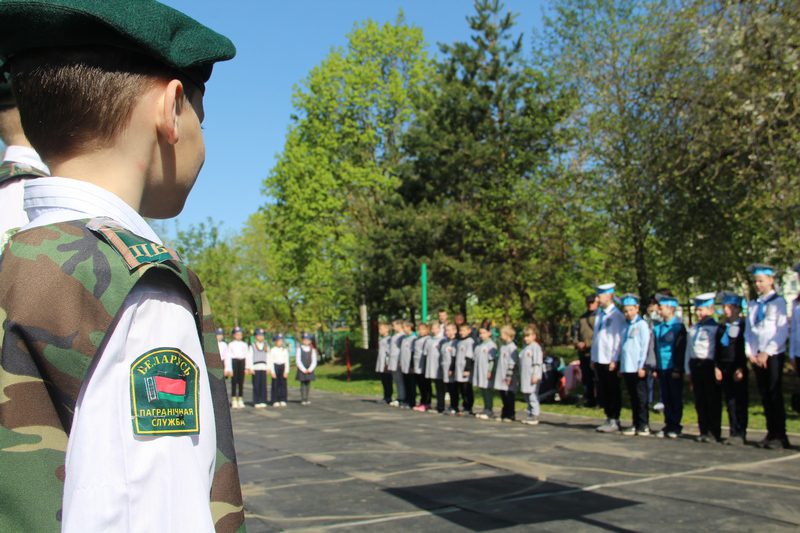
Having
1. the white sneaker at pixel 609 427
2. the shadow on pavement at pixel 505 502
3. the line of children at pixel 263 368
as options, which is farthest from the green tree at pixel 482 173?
the shadow on pavement at pixel 505 502

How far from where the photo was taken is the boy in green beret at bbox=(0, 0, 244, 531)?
113 centimetres

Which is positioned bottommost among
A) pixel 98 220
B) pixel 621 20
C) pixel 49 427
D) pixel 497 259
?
pixel 49 427

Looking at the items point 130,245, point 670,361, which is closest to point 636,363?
point 670,361

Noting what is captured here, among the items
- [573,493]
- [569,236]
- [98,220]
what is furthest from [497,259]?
[98,220]

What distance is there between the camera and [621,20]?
23875mm

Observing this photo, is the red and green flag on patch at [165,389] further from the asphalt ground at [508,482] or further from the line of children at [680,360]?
the line of children at [680,360]

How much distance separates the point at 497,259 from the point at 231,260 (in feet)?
101

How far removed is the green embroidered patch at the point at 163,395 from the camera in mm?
1141

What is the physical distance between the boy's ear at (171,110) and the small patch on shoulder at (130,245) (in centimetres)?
19

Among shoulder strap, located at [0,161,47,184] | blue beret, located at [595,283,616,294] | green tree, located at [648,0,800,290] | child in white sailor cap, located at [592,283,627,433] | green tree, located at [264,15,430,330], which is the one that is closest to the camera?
shoulder strap, located at [0,161,47,184]

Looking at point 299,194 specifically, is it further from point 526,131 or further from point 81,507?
point 81,507

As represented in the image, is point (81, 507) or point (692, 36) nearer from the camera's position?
point (81, 507)


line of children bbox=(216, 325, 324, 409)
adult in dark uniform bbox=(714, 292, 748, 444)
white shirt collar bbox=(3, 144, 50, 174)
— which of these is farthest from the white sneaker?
white shirt collar bbox=(3, 144, 50, 174)

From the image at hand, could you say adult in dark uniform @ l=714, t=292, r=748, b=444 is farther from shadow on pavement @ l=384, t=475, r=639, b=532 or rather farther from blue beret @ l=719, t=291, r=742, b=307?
shadow on pavement @ l=384, t=475, r=639, b=532
